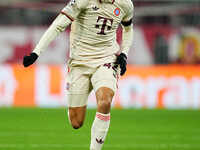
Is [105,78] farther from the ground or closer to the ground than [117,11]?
closer to the ground

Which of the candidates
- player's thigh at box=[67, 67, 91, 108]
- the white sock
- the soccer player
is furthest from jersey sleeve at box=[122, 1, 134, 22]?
the white sock

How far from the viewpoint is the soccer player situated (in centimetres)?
770

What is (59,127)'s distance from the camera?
12914 millimetres

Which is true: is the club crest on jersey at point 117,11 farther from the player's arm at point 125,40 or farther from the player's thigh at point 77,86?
the player's thigh at point 77,86

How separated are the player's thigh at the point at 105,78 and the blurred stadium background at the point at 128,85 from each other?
1.92 m

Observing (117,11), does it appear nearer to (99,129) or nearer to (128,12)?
(128,12)

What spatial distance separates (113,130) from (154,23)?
11.2 metres

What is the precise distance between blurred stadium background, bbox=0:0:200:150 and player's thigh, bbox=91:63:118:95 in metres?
1.92

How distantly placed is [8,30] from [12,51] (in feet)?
3.41

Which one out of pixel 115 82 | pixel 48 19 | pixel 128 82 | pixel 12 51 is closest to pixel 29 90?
pixel 128 82

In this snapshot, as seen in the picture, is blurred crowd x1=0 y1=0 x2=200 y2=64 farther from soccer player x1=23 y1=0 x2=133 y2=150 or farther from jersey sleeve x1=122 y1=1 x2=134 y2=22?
soccer player x1=23 y1=0 x2=133 y2=150

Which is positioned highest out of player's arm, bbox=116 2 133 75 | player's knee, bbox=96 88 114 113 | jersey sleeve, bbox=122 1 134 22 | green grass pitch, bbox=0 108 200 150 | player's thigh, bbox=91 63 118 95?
A: jersey sleeve, bbox=122 1 134 22

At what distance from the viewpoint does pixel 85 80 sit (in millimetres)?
8305

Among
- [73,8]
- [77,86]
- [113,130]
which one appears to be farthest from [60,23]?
[113,130]
